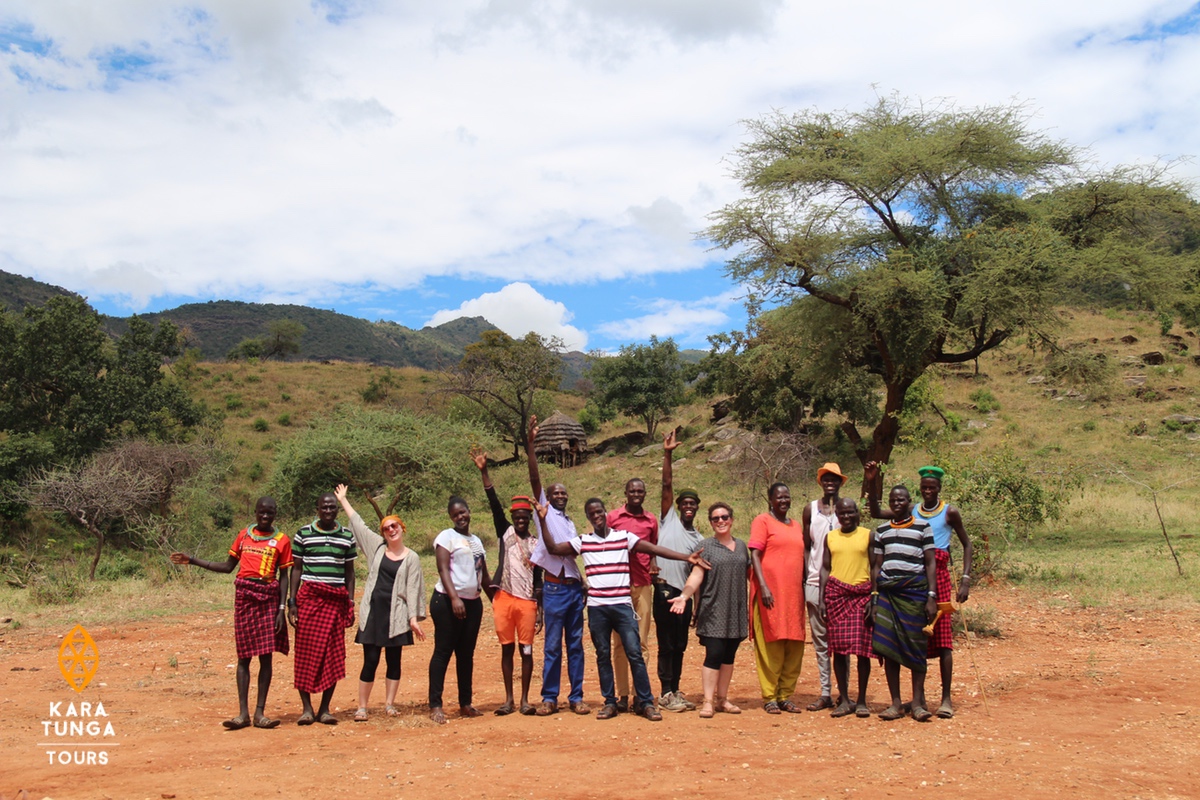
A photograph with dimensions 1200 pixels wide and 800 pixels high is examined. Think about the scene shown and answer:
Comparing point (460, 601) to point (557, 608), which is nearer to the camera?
point (460, 601)

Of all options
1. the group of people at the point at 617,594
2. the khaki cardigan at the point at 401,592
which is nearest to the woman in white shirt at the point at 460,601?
the group of people at the point at 617,594

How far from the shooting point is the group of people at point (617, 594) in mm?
6270

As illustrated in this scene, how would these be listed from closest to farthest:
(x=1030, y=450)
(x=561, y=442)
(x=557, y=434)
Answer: (x=1030, y=450) → (x=561, y=442) → (x=557, y=434)

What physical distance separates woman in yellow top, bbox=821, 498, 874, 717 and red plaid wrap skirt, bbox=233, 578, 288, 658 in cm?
387

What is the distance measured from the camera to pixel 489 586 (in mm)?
6672

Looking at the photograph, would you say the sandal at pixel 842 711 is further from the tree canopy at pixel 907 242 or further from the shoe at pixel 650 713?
the tree canopy at pixel 907 242

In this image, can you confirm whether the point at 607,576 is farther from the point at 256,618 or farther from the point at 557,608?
the point at 256,618

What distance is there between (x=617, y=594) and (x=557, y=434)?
29734 millimetres

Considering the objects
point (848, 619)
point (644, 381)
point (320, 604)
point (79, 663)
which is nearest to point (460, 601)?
point (320, 604)

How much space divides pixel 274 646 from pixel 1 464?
21.4m

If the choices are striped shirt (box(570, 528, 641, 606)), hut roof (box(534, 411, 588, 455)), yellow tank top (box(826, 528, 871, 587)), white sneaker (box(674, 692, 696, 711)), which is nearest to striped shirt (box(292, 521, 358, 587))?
striped shirt (box(570, 528, 641, 606))

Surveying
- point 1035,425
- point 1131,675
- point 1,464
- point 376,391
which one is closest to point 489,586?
point 1131,675

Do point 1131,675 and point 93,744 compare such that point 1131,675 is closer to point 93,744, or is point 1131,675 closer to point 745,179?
point 93,744

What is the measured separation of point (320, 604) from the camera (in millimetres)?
6449
